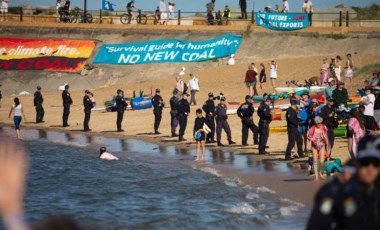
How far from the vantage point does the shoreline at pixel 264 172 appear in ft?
64.2

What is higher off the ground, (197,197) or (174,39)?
(174,39)

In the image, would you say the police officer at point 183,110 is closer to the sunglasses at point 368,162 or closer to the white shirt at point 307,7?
the white shirt at point 307,7

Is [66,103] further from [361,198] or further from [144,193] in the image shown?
[361,198]

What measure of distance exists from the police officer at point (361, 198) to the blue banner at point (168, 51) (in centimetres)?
4150

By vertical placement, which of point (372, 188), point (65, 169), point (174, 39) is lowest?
point (65, 169)

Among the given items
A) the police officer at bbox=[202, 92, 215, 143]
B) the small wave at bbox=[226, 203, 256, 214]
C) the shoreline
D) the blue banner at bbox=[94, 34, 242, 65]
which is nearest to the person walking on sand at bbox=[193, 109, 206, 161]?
the shoreline

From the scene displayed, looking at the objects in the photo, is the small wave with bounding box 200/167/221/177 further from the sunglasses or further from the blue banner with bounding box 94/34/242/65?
the blue banner with bounding box 94/34/242/65

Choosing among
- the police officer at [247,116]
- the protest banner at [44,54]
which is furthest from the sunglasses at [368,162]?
the protest banner at [44,54]

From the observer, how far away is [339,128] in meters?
25.8

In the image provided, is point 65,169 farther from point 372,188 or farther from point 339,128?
point 372,188

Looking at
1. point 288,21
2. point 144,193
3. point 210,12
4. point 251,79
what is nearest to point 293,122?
point 144,193

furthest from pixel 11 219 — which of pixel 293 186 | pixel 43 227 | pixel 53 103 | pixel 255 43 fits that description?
pixel 255 43

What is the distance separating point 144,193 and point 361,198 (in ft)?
50.8

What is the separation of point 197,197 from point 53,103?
2359 cm
